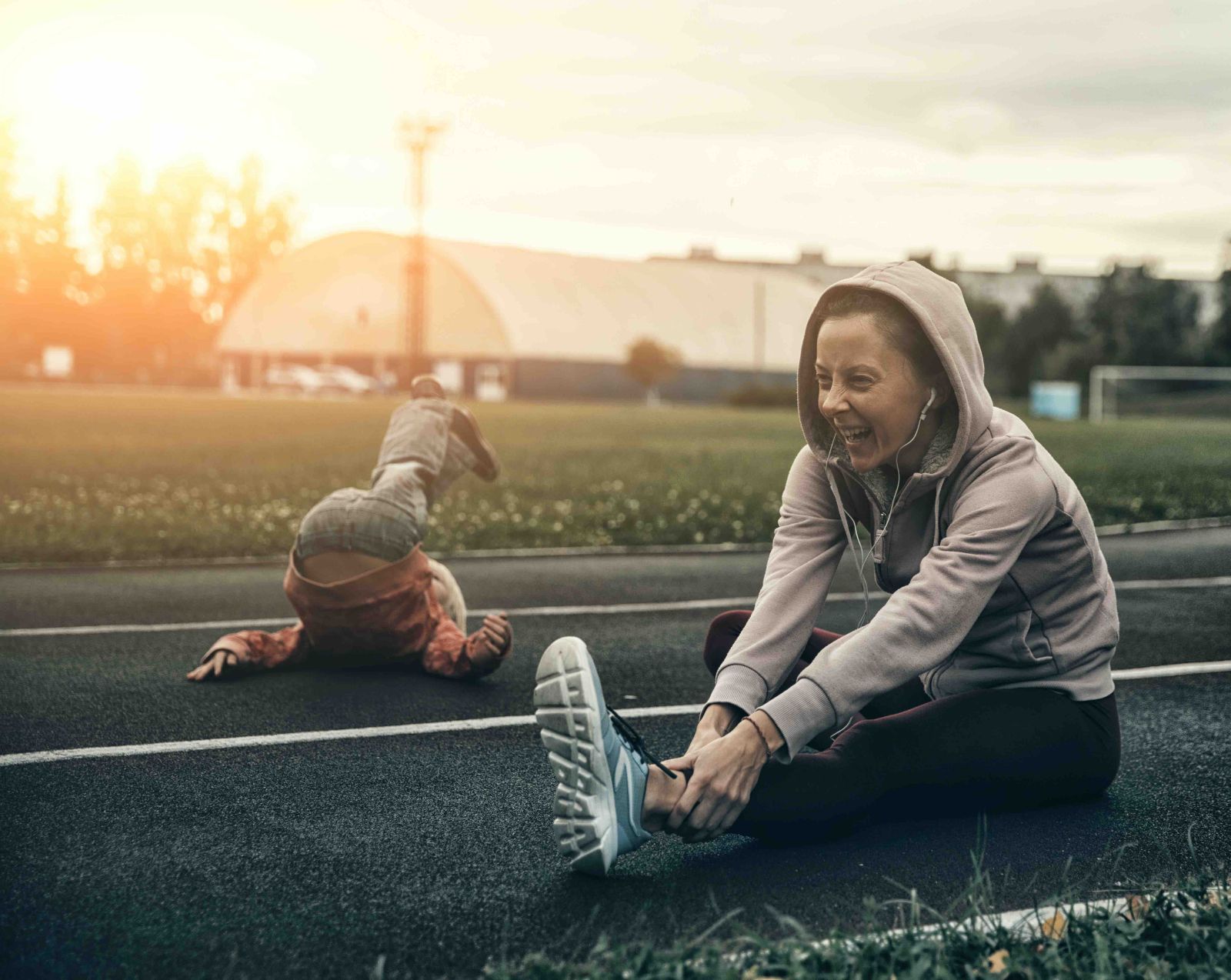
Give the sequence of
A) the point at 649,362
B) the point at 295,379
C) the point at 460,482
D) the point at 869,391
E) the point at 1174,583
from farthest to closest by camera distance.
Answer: the point at 295,379 → the point at 649,362 → the point at 460,482 → the point at 1174,583 → the point at 869,391

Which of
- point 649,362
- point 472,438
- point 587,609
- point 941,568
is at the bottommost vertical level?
point 587,609

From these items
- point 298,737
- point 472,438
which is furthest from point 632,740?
point 472,438

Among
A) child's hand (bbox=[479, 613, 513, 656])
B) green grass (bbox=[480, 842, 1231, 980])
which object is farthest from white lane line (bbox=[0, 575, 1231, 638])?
green grass (bbox=[480, 842, 1231, 980])

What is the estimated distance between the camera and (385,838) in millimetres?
3137

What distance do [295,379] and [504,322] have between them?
928 cm

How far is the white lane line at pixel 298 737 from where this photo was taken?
3.82 m

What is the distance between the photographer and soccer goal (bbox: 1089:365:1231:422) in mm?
35344

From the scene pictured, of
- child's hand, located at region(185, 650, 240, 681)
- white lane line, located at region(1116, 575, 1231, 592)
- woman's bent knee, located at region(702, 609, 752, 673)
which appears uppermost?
woman's bent knee, located at region(702, 609, 752, 673)

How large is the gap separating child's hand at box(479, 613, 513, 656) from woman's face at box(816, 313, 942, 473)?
1903 millimetres

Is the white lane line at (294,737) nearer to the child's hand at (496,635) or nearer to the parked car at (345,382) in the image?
the child's hand at (496,635)

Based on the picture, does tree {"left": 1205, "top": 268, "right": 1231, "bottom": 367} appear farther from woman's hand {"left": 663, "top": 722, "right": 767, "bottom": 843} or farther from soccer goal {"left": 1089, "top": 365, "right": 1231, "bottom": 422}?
woman's hand {"left": 663, "top": 722, "right": 767, "bottom": 843}

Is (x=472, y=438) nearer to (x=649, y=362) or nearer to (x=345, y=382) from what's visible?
(x=649, y=362)

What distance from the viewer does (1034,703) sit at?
3.13 m

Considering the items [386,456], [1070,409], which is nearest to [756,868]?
[386,456]
